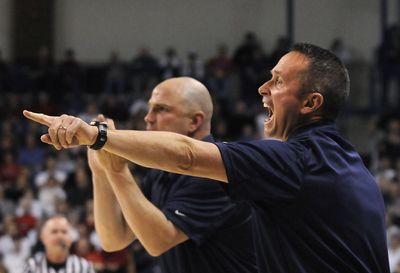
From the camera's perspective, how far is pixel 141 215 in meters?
4.02

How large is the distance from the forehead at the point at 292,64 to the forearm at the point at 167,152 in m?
0.47

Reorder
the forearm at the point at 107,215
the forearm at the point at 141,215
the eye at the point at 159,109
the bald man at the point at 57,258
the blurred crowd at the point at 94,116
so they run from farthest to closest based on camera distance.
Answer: the blurred crowd at the point at 94,116
the bald man at the point at 57,258
the eye at the point at 159,109
the forearm at the point at 107,215
the forearm at the point at 141,215

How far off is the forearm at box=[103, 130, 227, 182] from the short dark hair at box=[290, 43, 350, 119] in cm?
48

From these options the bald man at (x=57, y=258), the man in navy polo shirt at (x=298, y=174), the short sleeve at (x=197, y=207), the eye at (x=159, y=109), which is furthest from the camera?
the bald man at (x=57, y=258)

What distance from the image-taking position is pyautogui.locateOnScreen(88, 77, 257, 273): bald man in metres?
4.06

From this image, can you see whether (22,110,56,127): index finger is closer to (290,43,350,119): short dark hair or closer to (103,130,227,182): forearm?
(103,130,227,182): forearm

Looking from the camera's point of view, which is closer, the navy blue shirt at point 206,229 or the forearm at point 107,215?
the navy blue shirt at point 206,229

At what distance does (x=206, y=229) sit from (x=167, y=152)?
1408mm

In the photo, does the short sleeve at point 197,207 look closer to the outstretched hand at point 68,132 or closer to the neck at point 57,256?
the outstretched hand at point 68,132

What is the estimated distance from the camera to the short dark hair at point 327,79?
3.16m

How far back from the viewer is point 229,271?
4207mm

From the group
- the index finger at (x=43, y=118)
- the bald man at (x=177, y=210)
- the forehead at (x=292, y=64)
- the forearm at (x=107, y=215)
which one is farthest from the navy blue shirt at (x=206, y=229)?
the index finger at (x=43, y=118)

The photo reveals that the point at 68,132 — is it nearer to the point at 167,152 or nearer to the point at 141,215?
the point at 167,152

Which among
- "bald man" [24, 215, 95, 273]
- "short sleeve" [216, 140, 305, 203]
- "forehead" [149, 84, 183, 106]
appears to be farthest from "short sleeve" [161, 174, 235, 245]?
"bald man" [24, 215, 95, 273]
